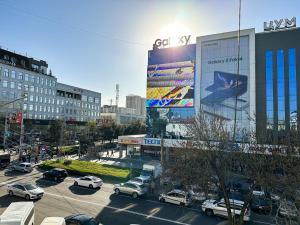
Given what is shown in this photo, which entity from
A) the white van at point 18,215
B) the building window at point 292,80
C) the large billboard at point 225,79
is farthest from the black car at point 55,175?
the building window at point 292,80

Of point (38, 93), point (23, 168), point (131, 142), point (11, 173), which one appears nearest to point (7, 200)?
point (11, 173)

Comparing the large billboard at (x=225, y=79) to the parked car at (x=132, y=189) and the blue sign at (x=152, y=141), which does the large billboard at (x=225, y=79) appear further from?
the parked car at (x=132, y=189)

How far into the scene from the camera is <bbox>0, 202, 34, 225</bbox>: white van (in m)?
13.8

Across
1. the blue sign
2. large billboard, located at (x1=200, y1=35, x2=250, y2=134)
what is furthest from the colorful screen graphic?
the blue sign

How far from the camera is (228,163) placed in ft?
57.7

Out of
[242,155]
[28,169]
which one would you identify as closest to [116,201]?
[242,155]

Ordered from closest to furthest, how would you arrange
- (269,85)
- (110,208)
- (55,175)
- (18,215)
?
(18,215) < (110,208) < (55,175) < (269,85)

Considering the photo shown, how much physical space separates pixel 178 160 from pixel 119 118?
114 meters

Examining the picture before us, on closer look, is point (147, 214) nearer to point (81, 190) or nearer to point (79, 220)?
point (79, 220)

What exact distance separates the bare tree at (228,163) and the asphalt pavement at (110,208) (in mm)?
4198

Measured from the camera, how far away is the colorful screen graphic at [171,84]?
52606 mm

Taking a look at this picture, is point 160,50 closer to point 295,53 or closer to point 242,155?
point 295,53

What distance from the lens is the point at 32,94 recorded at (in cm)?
8069

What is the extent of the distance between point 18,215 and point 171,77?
142 feet
